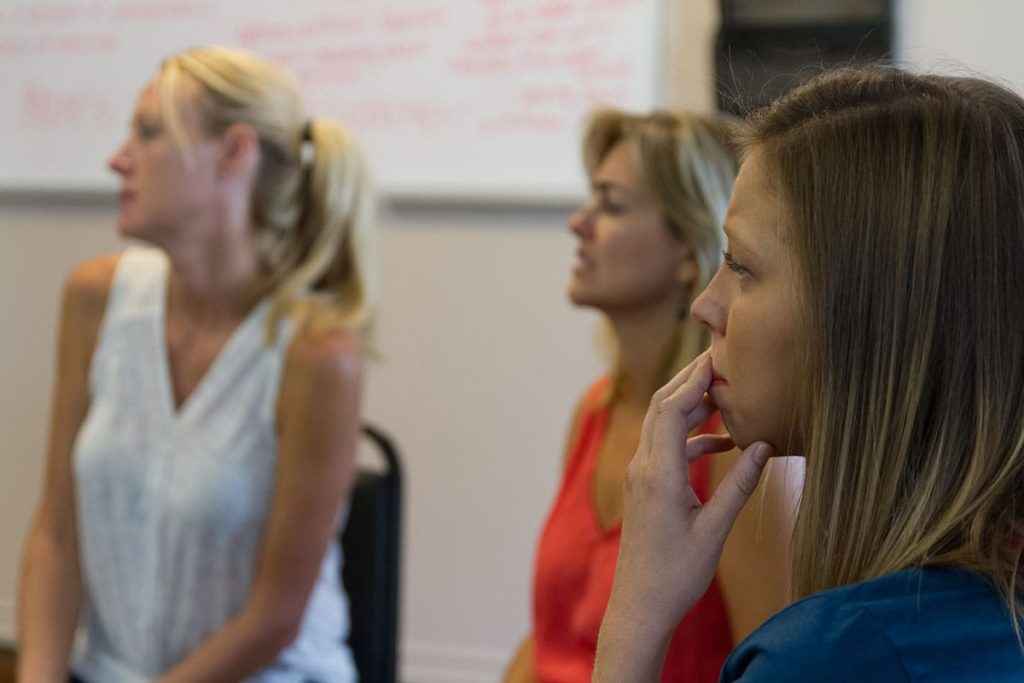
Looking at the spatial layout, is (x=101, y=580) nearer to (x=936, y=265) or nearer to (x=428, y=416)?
(x=428, y=416)

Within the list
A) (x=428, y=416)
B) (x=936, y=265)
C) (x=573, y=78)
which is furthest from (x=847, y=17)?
(x=936, y=265)

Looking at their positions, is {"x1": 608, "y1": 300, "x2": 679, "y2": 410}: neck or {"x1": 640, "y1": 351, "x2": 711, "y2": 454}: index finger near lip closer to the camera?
{"x1": 640, "y1": 351, "x2": 711, "y2": 454}: index finger near lip

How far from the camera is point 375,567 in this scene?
1.85m

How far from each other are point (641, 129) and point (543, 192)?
101cm

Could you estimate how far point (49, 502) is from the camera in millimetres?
1994

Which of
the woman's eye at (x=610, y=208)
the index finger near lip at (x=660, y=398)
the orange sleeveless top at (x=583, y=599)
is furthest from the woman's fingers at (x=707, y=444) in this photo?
the woman's eye at (x=610, y=208)

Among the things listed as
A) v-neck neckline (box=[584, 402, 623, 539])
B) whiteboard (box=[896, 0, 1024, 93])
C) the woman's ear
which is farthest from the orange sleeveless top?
whiteboard (box=[896, 0, 1024, 93])

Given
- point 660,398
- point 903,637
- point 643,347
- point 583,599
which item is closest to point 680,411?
point 660,398

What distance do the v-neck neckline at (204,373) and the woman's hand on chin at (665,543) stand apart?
3.29ft

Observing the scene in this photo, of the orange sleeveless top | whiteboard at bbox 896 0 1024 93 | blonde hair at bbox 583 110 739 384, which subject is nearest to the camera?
the orange sleeveless top

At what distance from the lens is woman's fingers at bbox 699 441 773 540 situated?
993mm

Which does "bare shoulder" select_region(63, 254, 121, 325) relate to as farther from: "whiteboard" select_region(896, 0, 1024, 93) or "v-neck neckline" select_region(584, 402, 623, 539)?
"whiteboard" select_region(896, 0, 1024, 93)

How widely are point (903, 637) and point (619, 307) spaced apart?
945mm

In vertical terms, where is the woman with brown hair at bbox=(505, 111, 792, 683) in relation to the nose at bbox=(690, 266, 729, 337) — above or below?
below
